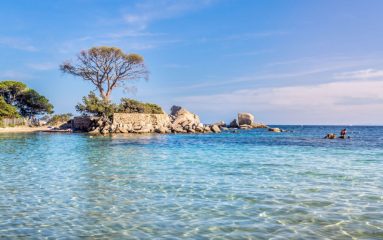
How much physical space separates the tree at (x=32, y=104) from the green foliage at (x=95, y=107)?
18.1 m

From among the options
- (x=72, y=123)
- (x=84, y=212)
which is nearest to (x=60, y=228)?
(x=84, y=212)

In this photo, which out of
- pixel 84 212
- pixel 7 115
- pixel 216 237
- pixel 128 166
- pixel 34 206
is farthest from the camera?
pixel 7 115

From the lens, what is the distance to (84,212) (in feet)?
26.8

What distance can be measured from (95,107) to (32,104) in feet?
79.7

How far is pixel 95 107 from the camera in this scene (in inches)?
2343

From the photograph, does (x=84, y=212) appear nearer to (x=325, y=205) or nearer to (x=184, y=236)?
(x=184, y=236)

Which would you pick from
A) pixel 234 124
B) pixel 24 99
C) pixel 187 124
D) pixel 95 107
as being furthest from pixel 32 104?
pixel 234 124

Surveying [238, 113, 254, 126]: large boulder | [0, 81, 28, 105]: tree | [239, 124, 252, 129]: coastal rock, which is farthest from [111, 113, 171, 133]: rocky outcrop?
[238, 113, 254, 126]: large boulder

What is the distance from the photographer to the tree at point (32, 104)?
245 ft

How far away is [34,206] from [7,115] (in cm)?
6425

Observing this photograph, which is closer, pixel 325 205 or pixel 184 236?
pixel 184 236

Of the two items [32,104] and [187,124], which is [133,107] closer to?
[187,124]

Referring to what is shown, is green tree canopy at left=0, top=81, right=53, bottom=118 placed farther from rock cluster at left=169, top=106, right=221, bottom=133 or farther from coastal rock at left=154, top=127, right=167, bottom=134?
coastal rock at left=154, top=127, right=167, bottom=134

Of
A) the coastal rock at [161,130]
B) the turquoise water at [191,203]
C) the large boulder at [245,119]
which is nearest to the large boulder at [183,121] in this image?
the coastal rock at [161,130]
